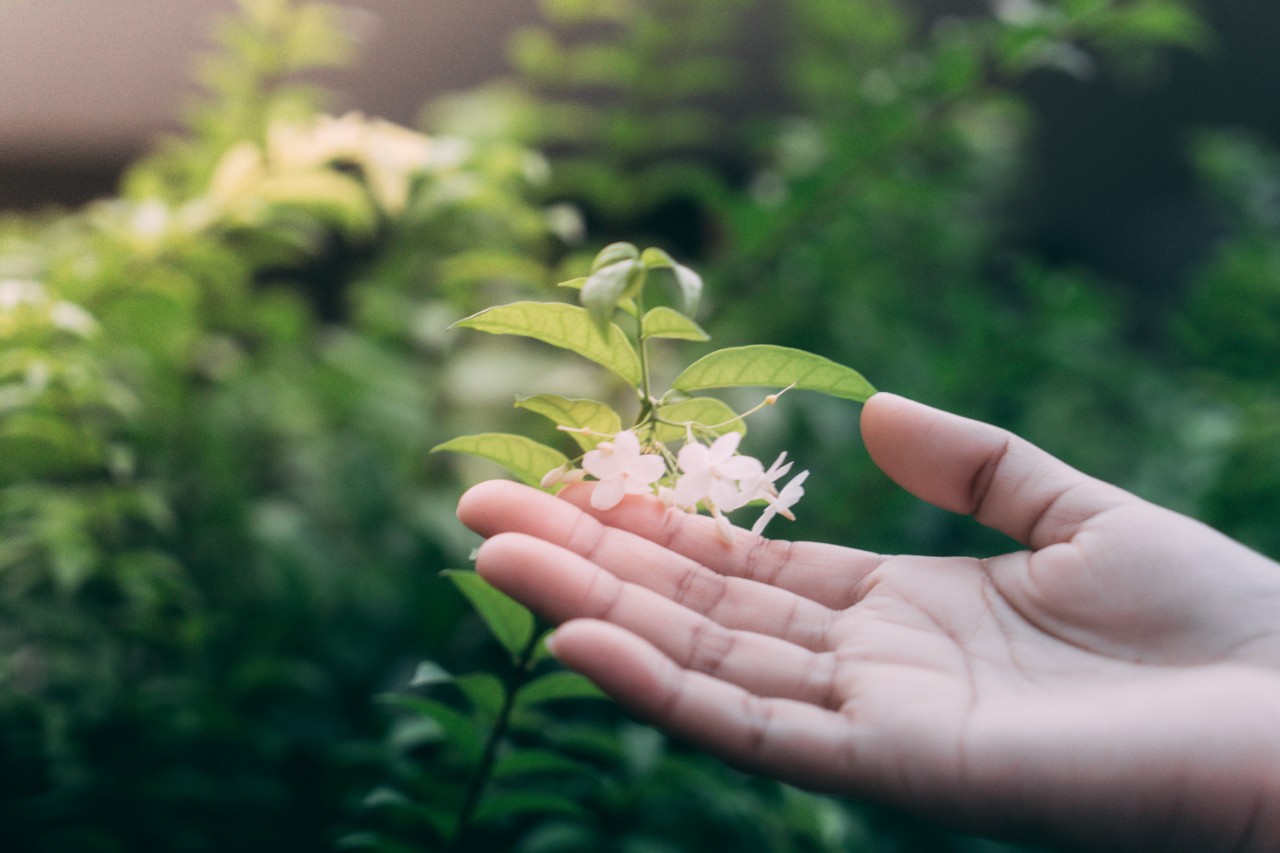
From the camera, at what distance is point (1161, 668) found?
83 cm

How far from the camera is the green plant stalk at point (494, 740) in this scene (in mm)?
838

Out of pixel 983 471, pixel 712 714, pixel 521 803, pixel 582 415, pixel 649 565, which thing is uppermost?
pixel 983 471

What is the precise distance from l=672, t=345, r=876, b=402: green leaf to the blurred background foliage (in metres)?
0.43

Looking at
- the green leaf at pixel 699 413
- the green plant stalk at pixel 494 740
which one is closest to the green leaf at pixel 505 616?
the green plant stalk at pixel 494 740

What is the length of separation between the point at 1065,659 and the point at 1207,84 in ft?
11.9

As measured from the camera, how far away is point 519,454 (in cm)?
81

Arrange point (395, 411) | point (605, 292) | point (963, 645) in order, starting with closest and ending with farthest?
1. point (605, 292)
2. point (963, 645)
3. point (395, 411)

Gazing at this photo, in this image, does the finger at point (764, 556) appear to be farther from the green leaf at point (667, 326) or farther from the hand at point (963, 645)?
the green leaf at point (667, 326)

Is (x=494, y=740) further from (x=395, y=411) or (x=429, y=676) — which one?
(x=395, y=411)

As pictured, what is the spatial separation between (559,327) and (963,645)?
52 centimetres

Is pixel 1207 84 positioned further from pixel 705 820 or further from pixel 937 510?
pixel 705 820

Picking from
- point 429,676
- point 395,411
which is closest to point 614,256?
point 429,676

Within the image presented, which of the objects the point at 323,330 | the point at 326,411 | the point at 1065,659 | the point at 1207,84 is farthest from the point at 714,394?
the point at 1207,84

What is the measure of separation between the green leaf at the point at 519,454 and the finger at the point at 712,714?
0.63 feet
